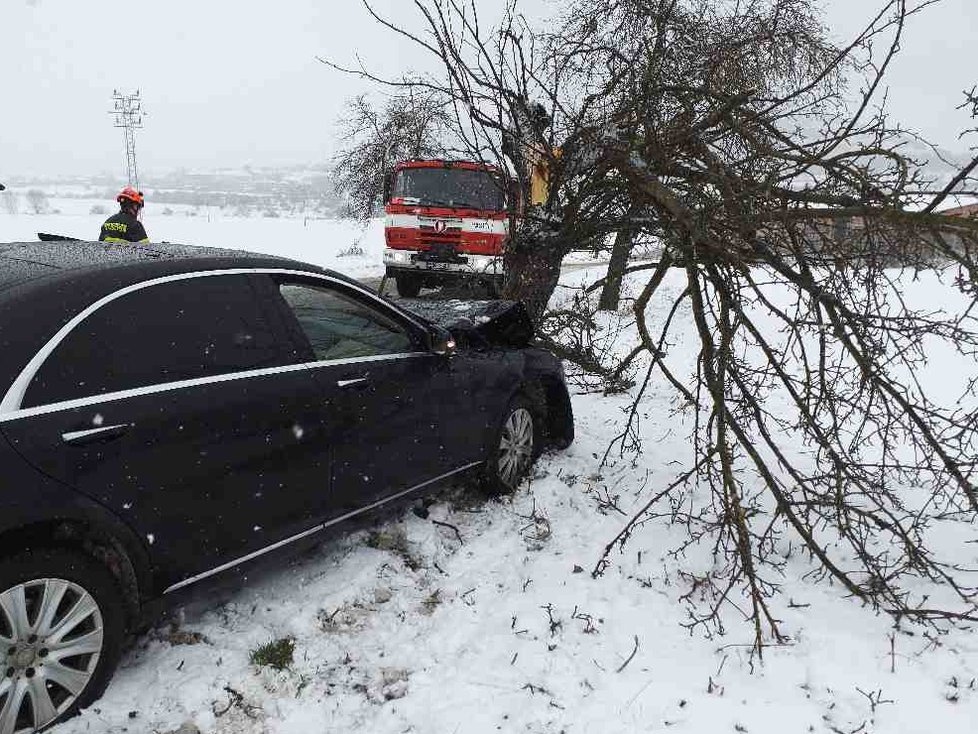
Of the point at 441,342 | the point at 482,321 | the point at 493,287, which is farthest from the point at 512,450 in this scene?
the point at 493,287

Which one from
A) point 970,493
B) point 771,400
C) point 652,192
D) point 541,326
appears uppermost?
point 652,192

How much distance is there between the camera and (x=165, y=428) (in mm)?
2537

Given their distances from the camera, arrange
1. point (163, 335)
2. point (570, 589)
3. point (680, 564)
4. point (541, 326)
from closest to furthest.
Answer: point (163, 335) < point (570, 589) < point (680, 564) < point (541, 326)

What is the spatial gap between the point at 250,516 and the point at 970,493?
3802 mm

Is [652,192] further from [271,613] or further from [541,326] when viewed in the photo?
[271,613]

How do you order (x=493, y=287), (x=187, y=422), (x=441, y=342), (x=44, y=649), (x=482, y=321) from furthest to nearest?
(x=493, y=287)
(x=482, y=321)
(x=441, y=342)
(x=187, y=422)
(x=44, y=649)

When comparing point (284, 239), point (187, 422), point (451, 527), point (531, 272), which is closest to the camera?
point (187, 422)

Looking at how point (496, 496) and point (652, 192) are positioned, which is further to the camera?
point (496, 496)

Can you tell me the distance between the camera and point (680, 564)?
398 centimetres

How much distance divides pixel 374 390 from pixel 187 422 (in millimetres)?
1048

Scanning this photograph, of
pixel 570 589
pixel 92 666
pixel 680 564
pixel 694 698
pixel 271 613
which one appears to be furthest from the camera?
pixel 680 564

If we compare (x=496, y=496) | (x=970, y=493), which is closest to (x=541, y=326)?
(x=496, y=496)

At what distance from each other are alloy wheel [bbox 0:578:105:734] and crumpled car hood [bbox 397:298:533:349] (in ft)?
8.39

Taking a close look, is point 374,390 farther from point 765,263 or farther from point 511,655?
point 765,263
